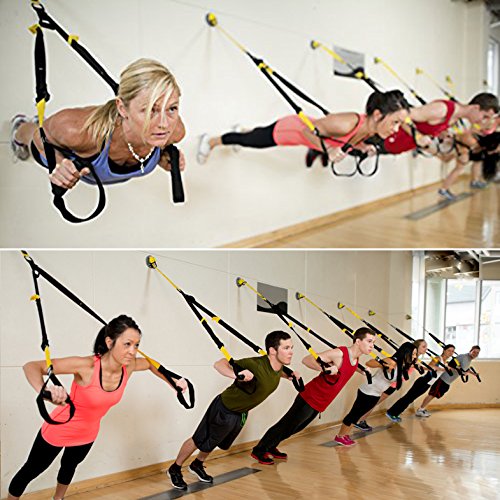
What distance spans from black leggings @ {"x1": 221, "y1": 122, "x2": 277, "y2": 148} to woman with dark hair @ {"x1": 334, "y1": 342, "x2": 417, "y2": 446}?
67 cm

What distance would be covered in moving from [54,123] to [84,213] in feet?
1.21

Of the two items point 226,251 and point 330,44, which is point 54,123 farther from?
point 330,44

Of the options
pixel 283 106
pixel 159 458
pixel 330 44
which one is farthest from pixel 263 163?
pixel 159 458

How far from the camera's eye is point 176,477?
1595 mm

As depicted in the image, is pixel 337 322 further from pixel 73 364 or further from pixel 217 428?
pixel 73 364

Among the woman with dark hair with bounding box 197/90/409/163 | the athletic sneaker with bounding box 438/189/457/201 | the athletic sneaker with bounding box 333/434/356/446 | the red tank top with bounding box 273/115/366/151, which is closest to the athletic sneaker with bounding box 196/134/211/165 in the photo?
the woman with dark hair with bounding box 197/90/409/163

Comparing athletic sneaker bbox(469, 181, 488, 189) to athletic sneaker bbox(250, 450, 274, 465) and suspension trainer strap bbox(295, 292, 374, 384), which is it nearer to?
suspension trainer strap bbox(295, 292, 374, 384)

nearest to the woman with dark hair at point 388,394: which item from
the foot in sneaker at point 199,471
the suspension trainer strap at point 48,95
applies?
the foot in sneaker at point 199,471

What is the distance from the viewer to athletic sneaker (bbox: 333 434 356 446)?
1.70 meters

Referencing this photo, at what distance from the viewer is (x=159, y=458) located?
5.49 ft

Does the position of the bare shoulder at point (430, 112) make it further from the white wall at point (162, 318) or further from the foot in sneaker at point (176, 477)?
the foot in sneaker at point (176, 477)

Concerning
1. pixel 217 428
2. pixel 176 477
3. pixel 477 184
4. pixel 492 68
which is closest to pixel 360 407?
pixel 217 428

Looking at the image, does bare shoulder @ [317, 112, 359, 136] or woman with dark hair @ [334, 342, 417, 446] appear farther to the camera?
woman with dark hair @ [334, 342, 417, 446]

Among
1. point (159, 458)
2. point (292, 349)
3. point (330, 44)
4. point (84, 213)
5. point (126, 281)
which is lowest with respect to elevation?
Result: point (159, 458)
